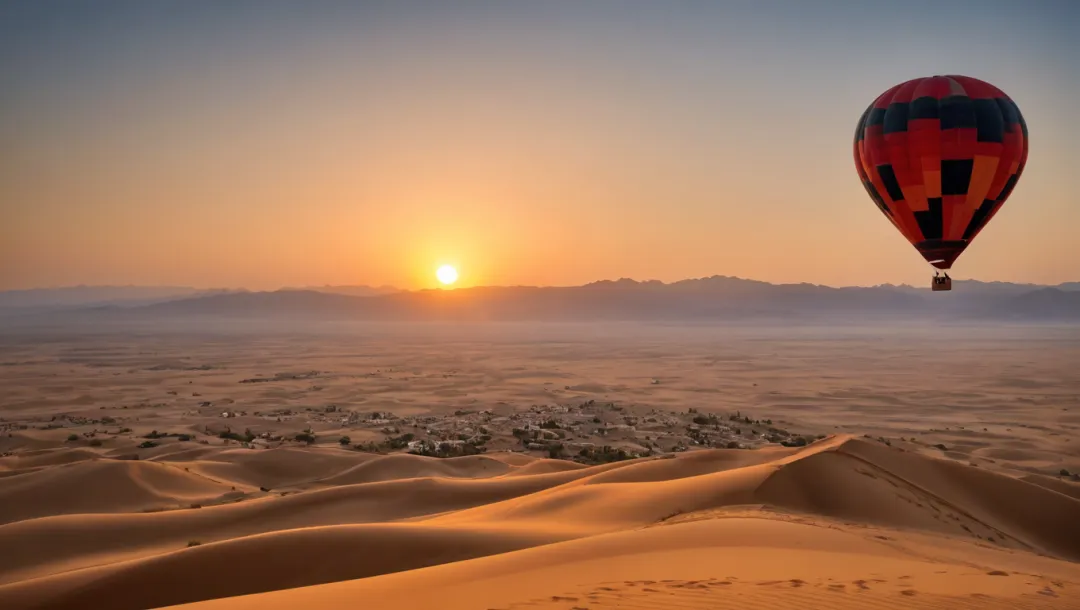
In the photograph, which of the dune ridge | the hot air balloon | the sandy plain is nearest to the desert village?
the sandy plain

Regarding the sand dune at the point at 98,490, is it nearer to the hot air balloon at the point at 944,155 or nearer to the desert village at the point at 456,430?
the desert village at the point at 456,430

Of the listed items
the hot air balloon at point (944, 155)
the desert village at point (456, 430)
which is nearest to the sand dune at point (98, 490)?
the desert village at point (456, 430)

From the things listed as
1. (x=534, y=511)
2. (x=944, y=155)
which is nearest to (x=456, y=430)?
(x=534, y=511)

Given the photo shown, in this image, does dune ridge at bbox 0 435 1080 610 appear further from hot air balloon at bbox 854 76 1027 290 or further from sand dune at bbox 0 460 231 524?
hot air balloon at bbox 854 76 1027 290

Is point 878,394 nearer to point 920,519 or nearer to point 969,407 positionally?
point 969,407

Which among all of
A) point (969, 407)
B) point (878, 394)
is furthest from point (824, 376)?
point (969, 407)
